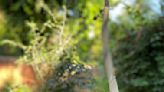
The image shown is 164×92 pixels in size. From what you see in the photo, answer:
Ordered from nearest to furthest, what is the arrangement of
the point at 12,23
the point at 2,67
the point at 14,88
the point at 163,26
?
the point at 14,88, the point at 163,26, the point at 2,67, the point at 12,23

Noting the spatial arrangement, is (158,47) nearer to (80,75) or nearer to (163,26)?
(163,26)

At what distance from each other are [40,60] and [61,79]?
1017 mm

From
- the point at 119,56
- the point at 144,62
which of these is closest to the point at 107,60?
the point at 144,62

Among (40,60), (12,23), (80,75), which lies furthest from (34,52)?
(12,23)

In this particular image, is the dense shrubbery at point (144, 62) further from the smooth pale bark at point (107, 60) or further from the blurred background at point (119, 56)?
the smooth pale bark at point (107, 60)

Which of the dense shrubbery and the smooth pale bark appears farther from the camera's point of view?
the dense shrubbery

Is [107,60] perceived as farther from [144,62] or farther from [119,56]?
[119,56]

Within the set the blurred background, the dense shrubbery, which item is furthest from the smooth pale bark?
the dense shrubbery

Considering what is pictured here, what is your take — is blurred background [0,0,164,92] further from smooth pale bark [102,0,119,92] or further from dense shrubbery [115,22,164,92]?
smooth pale bark [102,0,119,92]

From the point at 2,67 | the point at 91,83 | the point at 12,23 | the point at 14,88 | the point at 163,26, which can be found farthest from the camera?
the point at 12,23

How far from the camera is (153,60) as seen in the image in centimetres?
664

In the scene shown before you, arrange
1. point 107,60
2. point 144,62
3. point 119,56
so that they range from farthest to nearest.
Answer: point 119,56 → point 144,62 → point 107,60

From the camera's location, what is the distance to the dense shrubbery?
6.42 m

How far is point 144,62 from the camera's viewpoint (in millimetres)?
6688
